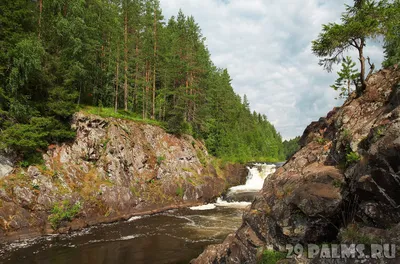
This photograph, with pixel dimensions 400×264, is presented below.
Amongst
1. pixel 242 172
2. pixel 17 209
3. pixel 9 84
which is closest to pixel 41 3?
pixel 9 84

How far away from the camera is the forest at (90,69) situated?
21125 mm

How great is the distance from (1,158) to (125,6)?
A: 26400mm

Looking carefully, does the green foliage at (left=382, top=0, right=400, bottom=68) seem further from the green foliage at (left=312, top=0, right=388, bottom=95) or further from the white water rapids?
the white water rapids

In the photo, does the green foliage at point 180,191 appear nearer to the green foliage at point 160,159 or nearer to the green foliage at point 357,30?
the green foliage at point 160,159

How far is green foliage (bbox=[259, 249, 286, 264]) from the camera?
9242mm

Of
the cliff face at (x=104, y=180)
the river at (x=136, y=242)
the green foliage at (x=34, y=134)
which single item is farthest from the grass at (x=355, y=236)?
the green foliage at (x=34, y=134)

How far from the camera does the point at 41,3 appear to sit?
2606 centimetres

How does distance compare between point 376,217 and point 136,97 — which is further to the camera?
point 136,97

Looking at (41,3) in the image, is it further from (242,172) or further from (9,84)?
(242,172)

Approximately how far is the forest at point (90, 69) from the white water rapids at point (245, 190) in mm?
7499

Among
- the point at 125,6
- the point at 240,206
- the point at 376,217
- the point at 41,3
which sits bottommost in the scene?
the point at 240,206

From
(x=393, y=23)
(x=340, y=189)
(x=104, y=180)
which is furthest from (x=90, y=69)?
(x=340, y=189)

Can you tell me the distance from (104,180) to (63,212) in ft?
17.6

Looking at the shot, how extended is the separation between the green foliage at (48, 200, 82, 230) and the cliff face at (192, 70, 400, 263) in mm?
12777
